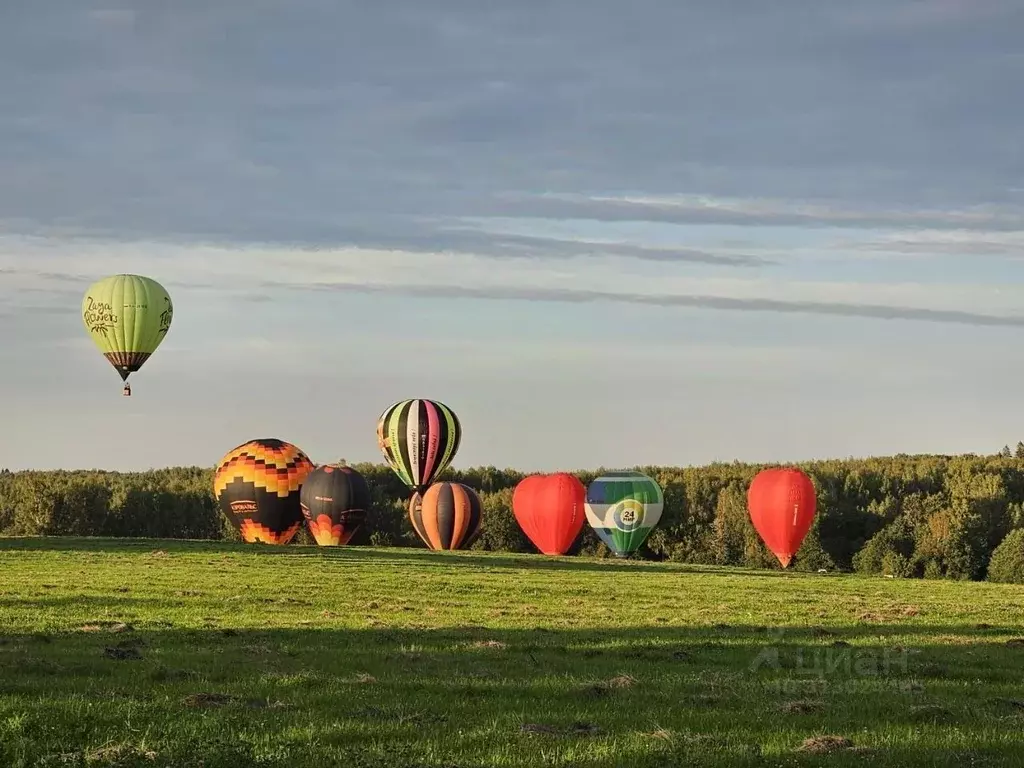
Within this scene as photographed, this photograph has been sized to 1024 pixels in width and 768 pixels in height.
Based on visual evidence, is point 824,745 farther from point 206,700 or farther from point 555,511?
point 555,511

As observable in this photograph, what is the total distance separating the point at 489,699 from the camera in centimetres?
1532

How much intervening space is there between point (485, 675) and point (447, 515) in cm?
5491

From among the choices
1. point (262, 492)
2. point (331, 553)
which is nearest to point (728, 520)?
point (262, 492)

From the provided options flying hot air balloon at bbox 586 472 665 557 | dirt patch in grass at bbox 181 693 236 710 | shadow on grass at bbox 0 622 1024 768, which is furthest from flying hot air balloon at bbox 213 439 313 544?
dirt patch in grass at bbox 181 693 236 710

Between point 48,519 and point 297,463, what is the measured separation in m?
24.4

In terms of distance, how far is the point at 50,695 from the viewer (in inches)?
570

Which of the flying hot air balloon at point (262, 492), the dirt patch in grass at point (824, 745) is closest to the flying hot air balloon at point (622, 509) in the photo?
the flying hot air balloon at point (262, 492)

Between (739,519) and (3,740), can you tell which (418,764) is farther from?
(739,519)

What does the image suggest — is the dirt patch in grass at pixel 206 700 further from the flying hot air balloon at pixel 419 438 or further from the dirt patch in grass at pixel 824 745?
the flying hot air balloon at pixel 419 438

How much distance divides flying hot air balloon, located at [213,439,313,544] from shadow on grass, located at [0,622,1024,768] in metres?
45.7

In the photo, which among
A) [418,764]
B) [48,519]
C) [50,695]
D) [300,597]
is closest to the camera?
[418,764]

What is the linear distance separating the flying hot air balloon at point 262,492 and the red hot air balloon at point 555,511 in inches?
522

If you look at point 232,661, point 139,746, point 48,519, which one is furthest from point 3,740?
point 48,519

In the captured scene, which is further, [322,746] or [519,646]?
[519,646]
